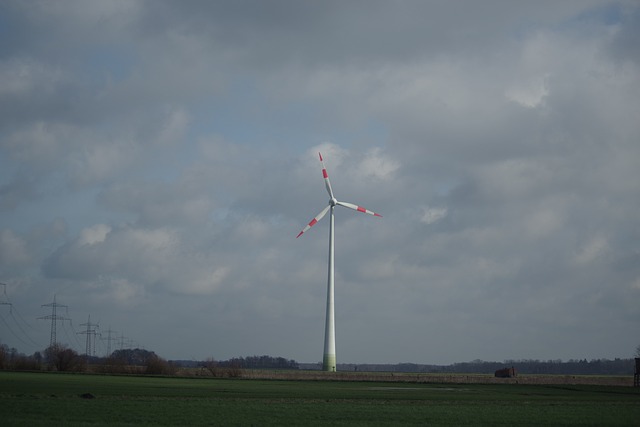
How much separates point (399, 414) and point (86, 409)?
16358 mm

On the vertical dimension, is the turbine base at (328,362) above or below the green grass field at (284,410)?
above

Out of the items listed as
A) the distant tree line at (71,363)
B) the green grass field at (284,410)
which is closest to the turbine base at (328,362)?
the distant tree line at (71,363)

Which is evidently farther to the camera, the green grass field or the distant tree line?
the distant tree line

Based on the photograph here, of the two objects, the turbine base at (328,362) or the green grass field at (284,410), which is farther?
the turbine base at (328,362)

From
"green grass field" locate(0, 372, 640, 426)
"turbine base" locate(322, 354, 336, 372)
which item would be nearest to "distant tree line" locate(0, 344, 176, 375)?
"turbine base" locate(322, 354, 336, 372)

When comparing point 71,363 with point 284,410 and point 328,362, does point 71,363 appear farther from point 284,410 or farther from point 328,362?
point 284,410

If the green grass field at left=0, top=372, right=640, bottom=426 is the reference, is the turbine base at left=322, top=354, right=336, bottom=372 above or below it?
above

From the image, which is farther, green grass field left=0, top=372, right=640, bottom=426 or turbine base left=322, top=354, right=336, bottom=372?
turbine base left=322, top=354, right=336, bottom=372

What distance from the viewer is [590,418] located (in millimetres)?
39031

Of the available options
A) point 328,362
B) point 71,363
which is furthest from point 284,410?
point 71,363

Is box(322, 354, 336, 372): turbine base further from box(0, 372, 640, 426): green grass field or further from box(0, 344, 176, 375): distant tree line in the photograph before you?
box(0, 372, 640, 426): green grass field

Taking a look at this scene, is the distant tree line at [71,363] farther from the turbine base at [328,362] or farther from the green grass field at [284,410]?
the green grass field at [284,410]

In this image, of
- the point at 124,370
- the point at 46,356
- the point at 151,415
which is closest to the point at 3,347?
the point at 46,356

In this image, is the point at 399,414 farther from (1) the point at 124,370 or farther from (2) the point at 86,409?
(1) the point at 124,370
